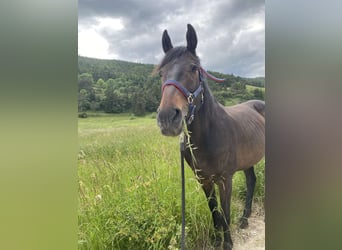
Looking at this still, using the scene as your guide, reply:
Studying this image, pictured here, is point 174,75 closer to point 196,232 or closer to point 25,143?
point 25,143

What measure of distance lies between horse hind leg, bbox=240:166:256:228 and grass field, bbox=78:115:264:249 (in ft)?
0.09

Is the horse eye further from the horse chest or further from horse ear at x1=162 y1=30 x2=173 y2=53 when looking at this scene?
the horse chest

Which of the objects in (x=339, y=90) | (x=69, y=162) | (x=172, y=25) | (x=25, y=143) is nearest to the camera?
(x=339, y=90)

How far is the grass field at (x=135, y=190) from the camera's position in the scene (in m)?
1.26

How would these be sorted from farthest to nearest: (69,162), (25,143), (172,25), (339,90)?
1. (172,25)
2. (69,162)
3. (25,143)
4. (339,90)

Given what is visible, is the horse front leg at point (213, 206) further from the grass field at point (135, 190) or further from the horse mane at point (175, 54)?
the horse mane at point (175, 54)

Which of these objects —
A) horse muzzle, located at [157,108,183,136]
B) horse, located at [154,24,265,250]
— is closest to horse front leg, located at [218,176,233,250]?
horse, located at [154,24,265,250]

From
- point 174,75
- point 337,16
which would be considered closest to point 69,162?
point 174,75

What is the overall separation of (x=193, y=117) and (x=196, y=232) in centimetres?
63

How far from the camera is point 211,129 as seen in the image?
141 centimetres

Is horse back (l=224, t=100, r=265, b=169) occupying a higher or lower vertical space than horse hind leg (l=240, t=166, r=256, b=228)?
higher

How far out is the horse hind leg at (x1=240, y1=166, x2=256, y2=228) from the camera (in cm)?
134

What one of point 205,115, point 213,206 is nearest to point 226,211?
point 213,206

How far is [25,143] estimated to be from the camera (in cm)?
102
